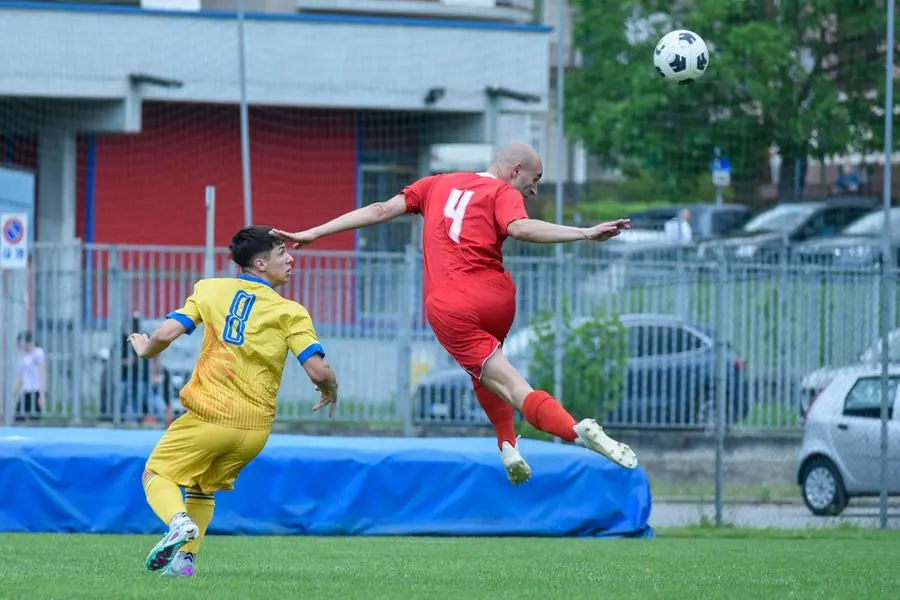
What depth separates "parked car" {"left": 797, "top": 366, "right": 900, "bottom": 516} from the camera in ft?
57.5

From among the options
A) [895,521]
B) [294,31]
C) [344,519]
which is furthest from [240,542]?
[294,31]

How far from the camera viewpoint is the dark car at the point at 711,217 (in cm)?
3541

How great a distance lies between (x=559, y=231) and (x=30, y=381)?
35.6 feet

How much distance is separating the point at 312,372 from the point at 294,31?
59.3 feet

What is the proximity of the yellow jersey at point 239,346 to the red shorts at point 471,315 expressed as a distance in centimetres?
99

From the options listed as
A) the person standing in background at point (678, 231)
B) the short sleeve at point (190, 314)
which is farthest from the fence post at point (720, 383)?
the person standing in background at point (678, 231)

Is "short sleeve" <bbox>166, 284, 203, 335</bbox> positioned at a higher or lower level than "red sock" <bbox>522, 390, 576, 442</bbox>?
higher

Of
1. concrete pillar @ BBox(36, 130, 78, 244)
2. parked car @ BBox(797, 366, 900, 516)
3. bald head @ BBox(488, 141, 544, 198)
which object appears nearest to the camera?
bald head @ BBox(488, 141, 544, 198)

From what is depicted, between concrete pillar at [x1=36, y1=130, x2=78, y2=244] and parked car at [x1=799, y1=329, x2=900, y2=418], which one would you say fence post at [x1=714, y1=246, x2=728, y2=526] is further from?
concrete pillar at [x1=36, y1=130, x2=78, y2=244]

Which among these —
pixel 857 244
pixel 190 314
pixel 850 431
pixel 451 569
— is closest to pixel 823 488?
pixel 850 431

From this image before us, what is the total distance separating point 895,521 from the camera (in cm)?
1756

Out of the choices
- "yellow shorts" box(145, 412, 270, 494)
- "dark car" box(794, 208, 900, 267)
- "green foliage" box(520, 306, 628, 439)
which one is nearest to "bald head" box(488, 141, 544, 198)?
"yellow shorts" box(145, 412, 270, 494)

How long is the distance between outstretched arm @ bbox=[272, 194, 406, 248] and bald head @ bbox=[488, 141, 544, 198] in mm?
658

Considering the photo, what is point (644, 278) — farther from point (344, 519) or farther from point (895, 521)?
point (344, 519)
